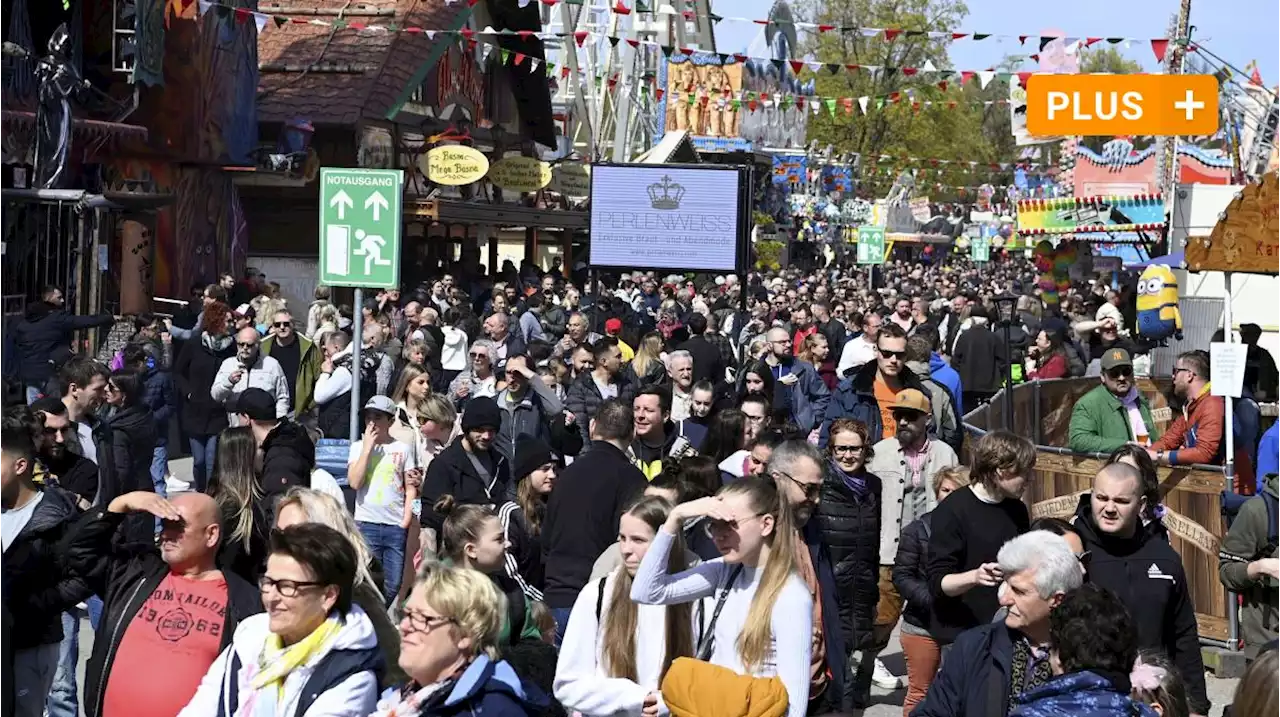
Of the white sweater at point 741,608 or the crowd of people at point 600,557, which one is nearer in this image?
the crowd of people at point 600,557

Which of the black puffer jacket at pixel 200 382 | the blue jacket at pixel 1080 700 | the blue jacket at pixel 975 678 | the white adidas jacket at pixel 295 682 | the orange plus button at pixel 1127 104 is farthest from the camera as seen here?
the orange plus button at pixel 1127 104

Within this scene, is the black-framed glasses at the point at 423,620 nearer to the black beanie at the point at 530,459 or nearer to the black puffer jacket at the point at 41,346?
the black beanie at the point at 530,459

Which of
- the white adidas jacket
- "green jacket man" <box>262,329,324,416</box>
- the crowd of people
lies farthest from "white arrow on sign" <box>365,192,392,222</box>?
the white adidas jacket

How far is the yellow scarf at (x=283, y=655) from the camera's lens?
15.5ft

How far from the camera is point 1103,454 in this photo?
10922 millimetres

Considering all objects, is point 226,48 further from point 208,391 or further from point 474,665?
point 474,665

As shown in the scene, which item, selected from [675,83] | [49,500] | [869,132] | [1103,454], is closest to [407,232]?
[675,83]

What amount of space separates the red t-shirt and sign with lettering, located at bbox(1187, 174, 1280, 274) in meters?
8.46

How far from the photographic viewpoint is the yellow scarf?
4734mm

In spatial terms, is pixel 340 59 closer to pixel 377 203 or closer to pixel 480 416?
pixel 377 203

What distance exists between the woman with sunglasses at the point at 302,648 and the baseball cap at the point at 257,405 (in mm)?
3584

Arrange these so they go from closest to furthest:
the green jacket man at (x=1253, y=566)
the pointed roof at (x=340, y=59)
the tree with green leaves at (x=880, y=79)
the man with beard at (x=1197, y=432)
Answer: the green jacket man at (x=1253, y=566) < the man with beard at (x=1197, y=432) < the pointed roof at (x=340, y=59) < the tree with green leaves at (x=880, y=79)

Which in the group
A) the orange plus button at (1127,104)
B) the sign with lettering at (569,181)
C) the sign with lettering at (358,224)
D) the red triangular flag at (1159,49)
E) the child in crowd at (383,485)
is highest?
the red triangular flag at (1159,49)

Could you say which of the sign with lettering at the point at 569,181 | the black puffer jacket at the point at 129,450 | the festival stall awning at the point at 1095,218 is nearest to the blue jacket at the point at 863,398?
the black puffer jacket at the point at 129,450
